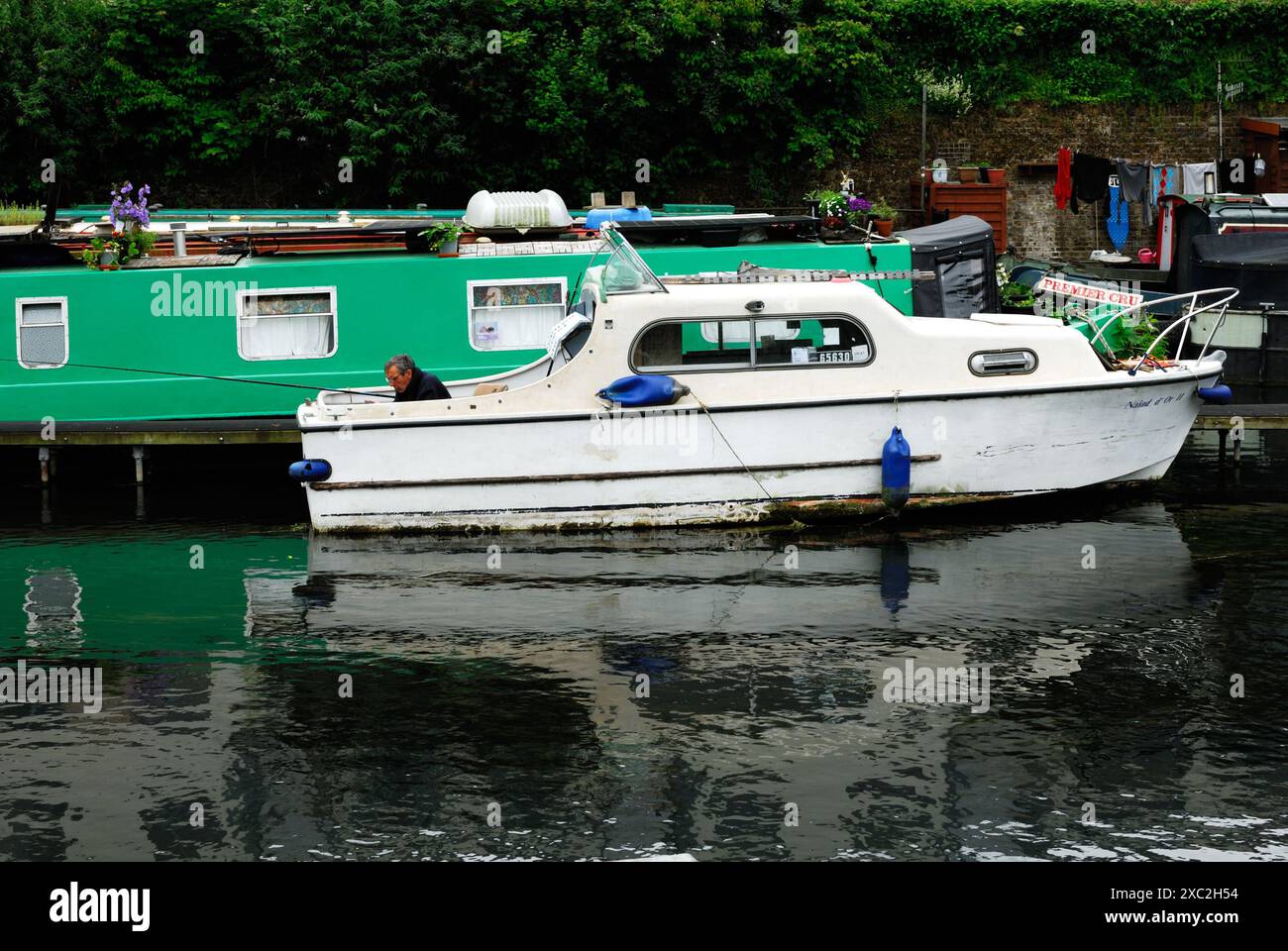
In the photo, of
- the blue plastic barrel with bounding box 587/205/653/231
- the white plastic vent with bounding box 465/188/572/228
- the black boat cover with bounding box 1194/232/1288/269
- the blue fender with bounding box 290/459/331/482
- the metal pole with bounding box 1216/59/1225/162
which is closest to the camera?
the blue fender with bounding box 290/459/331/482

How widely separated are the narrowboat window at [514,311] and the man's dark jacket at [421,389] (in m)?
2.56

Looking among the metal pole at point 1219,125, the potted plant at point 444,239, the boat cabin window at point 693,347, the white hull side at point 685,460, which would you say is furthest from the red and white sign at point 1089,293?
the metal pole at point 1219,125

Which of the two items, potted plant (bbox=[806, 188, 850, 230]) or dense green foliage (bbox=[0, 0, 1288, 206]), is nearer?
potted plant (bbox=[806, 188, 850, 230])

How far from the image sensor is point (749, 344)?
13.7 metres

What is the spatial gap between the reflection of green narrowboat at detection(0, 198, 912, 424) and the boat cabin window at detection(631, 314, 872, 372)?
110 inches

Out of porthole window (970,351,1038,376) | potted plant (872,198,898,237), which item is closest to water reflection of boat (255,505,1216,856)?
porthole window (970,351,1038,376)

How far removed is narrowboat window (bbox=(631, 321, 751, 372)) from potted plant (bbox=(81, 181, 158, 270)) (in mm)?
6218

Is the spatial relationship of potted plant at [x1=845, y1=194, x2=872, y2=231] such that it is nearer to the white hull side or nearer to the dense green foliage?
the white hull side

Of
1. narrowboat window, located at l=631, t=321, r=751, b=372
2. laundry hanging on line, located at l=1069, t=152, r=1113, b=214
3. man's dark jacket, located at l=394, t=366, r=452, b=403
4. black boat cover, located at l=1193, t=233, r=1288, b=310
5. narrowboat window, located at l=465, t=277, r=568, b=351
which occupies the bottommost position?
man's dark jacket, located at l=394, t=366, r=452, b=403

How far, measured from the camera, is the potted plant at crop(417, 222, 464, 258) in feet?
53.4

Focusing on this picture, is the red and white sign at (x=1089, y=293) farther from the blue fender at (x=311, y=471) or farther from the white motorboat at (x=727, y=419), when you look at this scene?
the blue fender at (x=311, y=471)

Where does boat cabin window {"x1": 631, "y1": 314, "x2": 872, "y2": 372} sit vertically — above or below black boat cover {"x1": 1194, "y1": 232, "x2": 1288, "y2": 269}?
below

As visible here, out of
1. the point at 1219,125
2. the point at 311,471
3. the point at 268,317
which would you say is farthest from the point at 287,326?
the point at 1219,125

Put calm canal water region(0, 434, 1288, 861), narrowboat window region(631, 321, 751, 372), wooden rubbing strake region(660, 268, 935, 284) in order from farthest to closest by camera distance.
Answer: wooden rubbing strake region(660, 268, 935, 284) < narrowboat window region(631, 321, 751, 372) < calm canal water region(0, 434, 1288, 861)
